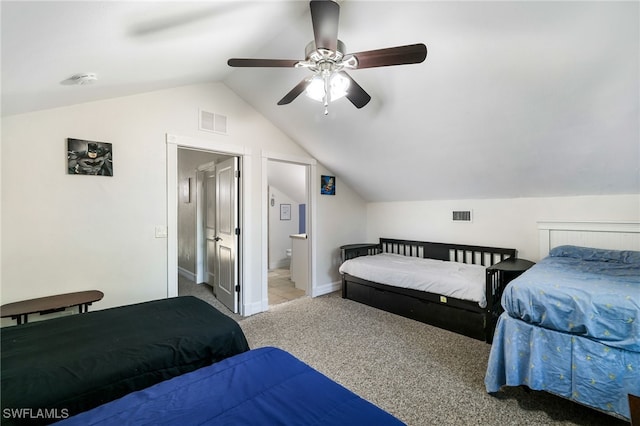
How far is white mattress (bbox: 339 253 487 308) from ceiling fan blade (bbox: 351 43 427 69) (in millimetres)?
2329

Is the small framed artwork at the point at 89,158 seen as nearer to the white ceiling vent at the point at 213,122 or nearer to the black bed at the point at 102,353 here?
the white ceiling vent at the point at 213,122

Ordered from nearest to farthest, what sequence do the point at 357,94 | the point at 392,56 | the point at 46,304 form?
the point at 392,56 < the point at 357,94 < the point at 46,304

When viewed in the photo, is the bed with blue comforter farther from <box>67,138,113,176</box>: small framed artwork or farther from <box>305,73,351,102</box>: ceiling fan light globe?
<box>67,138,113,176</box>: small framed artwork

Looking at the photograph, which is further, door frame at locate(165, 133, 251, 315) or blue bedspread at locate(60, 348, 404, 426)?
door frame at locate(165, 133, 251, 315)

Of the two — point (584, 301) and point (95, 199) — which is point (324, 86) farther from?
point (95, 199)

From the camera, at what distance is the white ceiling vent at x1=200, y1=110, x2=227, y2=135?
316cm

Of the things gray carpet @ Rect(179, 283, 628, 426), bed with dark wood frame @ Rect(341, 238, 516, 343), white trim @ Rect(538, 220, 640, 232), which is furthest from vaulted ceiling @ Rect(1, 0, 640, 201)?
gray carpet @ Rect(179, 283, 628, 426)

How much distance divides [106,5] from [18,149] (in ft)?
A: 5.91

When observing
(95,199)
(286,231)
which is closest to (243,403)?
(95,199)

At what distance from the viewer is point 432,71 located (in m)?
2.17

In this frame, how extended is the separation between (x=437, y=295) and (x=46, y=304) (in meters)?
3.62

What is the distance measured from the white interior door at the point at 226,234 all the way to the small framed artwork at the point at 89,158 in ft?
4.33

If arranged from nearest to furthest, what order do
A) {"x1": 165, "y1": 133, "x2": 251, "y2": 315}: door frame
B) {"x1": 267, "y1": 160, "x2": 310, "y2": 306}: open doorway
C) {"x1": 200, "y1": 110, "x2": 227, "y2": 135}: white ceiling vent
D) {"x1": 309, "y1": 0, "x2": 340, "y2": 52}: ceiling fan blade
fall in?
{"x1": 309, "y1": 0, "x2": 340, "y2": 52}: ceiling fan blade
{"x1": 165, "y1": 133, "x2": 251, "y2": 315}: door frame
{"x1": 200, "y1": 110, "x2": 227, "y2": 135}: white ceiling vent
{"x1": 267, "y1": 160, "x2": 310, "y2": 306}: open doorway

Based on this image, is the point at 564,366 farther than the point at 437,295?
No
